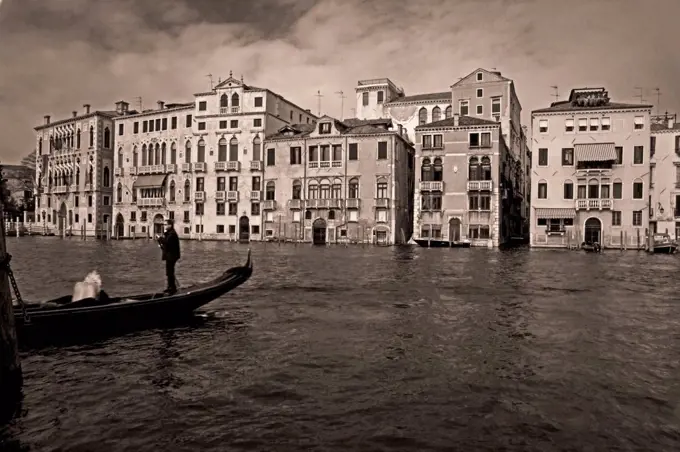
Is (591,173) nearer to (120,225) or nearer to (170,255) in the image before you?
(170,255)

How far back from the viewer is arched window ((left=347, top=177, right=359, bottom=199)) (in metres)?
42.4

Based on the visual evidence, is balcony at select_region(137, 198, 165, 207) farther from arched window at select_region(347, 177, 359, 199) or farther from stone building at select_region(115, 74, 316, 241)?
arched window at select_region(347, 177, 359, 199)

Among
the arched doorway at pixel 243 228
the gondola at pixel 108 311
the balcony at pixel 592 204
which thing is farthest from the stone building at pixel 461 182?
the gondola at pixel 108 311

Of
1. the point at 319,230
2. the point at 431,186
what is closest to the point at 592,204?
the point at 431,186

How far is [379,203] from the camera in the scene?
41.3 metres

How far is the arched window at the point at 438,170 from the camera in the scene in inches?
1602

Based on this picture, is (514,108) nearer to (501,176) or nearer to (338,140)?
(501,176)

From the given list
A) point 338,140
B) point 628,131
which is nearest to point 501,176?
point 628,131

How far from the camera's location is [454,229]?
4031 cm

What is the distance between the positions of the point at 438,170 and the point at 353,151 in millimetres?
6664

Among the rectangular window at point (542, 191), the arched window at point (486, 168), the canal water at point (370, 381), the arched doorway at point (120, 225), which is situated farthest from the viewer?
the arched doorway at point (120, 225)

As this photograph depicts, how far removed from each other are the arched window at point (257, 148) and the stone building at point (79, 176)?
60.3 feet

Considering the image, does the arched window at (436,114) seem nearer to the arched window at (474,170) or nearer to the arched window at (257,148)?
the arched window at (474,170)

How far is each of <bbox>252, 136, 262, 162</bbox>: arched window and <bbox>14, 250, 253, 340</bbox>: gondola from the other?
36860mm
